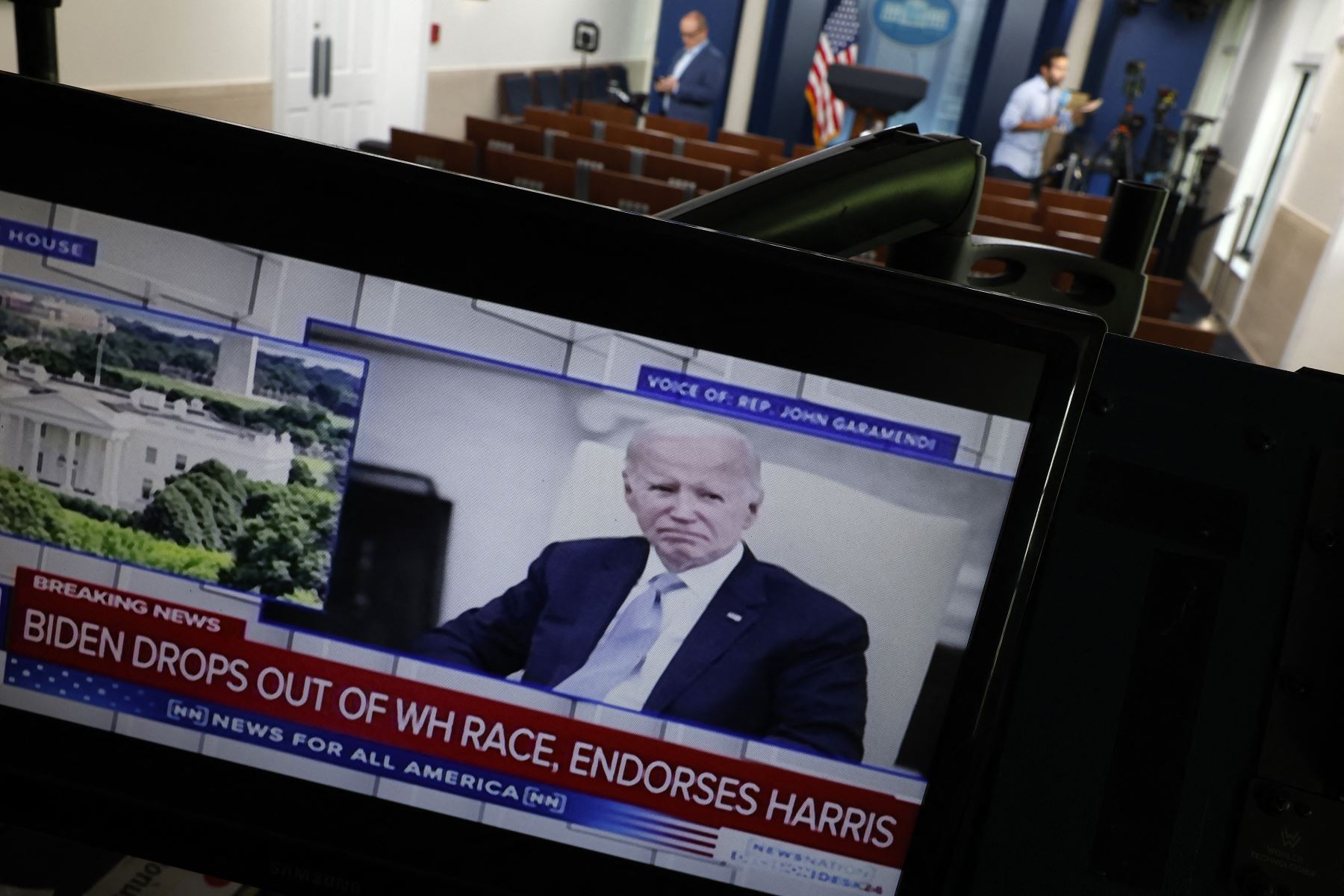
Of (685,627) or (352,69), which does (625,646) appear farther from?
(352,69)

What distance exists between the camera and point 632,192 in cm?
431

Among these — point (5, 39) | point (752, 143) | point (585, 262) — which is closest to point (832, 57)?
point (752, 143)

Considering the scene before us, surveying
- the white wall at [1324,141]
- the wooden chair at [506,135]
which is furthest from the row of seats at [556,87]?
the white wall at [1324,141]

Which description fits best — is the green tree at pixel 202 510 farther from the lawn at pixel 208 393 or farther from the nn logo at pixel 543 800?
the nn logo at pixel 543 800

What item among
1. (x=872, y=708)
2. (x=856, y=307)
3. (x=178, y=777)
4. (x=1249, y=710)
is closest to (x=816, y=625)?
(x=872, y=708)

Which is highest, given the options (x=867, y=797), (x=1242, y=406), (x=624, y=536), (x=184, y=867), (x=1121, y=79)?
(x=1121, y=79)

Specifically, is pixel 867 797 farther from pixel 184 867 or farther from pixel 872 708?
pixel 184 867

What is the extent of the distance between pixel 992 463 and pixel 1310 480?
0.22 m

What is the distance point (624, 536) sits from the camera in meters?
0.52

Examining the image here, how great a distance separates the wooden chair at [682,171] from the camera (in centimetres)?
512

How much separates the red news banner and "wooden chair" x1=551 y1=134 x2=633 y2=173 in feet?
16.0

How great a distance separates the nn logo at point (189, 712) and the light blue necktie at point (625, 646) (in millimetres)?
203

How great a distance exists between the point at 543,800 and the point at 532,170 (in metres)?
4.11

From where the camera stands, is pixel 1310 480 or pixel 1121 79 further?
pixel 1121 79
